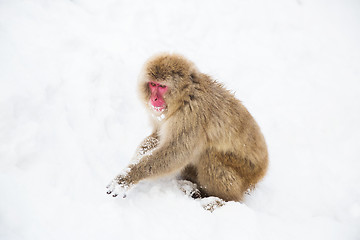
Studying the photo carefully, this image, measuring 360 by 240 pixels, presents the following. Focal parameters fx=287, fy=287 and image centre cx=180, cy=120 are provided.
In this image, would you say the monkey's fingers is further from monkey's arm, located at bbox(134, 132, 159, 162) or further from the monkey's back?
the monkey's back

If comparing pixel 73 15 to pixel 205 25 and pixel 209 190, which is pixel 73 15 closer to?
pixel 205 25

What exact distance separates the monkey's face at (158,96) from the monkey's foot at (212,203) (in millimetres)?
931

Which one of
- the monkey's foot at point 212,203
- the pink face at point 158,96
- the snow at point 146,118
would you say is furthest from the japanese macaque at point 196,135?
the snow at point 146,118

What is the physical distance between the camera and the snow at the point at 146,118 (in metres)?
2.07

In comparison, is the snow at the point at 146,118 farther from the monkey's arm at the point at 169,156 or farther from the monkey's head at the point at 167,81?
the monkey's head at the point at 167,81

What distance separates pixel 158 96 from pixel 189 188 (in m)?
0.96

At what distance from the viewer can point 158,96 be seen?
2.54 meters

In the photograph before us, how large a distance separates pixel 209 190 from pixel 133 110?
145 centimetres

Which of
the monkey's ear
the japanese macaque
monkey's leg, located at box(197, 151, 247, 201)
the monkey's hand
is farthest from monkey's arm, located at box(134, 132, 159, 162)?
the monkey's ear

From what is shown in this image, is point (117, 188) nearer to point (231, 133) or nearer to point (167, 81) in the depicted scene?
point (167, 81)

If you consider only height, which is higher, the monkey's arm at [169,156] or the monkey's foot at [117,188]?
the monkey's arm at [169,156]

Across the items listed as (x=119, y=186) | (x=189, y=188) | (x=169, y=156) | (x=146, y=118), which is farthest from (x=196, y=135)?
(x=146, y=118)

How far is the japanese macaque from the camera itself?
2518mm

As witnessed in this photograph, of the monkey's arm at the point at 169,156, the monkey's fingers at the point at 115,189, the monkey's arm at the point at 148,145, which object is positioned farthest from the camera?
the monkey's arm at the point at 148,145
